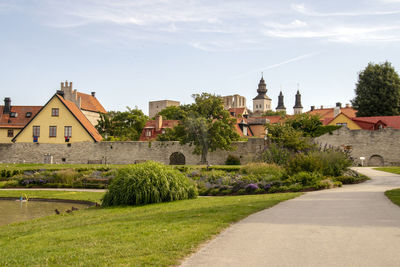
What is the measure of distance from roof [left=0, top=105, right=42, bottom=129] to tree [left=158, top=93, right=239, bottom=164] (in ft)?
81.4

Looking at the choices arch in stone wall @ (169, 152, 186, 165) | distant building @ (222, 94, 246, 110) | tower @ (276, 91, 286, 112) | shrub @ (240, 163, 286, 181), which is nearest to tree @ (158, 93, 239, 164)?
arch in stone wall @ (169, 152, 186, 165)

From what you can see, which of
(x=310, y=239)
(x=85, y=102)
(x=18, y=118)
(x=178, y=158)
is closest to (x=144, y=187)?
(x=310, y=239)

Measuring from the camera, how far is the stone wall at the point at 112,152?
3566 cm

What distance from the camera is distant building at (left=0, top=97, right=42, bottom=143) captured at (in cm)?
5069

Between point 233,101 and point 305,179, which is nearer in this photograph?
point 305,179

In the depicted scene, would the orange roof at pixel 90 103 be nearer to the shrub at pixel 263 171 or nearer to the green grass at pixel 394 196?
the shrub at pixel 263 171

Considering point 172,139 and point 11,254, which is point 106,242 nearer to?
point 11,254

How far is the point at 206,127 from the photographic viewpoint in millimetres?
34469

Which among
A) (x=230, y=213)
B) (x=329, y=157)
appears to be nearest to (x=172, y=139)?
(x=329, y=157)

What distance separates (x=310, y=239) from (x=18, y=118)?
5250 centimetres

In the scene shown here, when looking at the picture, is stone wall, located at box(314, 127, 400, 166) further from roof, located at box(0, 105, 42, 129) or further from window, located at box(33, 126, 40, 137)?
roof, located at box(0, 105, 42, 129)

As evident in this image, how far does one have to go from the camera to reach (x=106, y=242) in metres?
6.39

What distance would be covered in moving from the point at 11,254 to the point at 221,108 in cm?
3071

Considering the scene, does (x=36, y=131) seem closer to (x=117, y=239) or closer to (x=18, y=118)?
(x=18, y=118)
